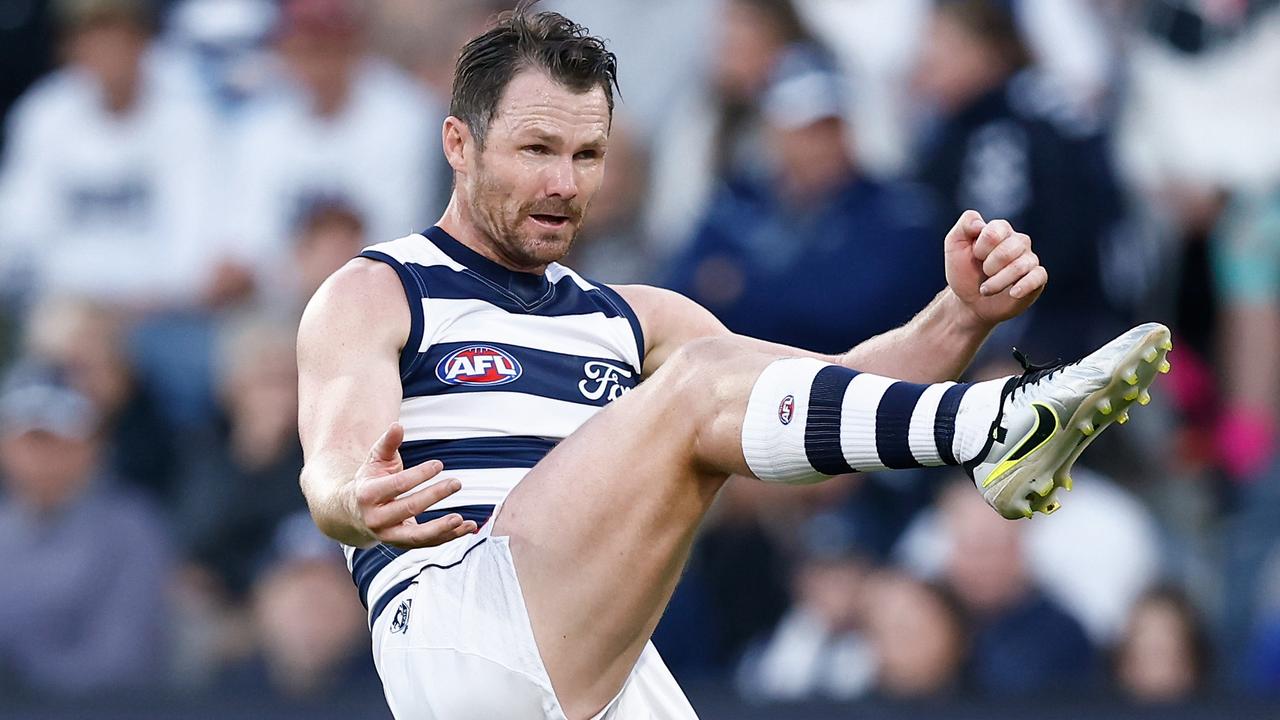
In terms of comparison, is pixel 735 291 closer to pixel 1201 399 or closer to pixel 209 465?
pixel 1201 399

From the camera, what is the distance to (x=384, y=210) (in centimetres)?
750

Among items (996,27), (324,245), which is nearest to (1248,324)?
(996,27)

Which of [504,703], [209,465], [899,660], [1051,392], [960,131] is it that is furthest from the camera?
[209,465]

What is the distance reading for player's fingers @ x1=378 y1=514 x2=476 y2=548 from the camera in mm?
3170

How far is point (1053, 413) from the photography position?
3.24 m

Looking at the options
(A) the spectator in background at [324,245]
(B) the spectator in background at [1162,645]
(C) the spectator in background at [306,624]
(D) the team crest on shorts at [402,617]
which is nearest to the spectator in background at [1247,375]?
(B) the spectator in background at [1162,645]

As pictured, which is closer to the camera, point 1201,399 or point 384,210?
point 1201,399

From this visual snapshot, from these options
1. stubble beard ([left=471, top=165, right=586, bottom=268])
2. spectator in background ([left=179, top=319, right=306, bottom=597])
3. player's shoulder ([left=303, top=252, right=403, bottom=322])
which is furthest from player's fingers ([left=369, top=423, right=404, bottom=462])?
spectator in background ([left=179, top=319, right=306, bottom=597])

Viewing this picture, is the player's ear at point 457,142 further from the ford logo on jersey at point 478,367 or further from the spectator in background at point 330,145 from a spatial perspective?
the spectator in background at point 330,145

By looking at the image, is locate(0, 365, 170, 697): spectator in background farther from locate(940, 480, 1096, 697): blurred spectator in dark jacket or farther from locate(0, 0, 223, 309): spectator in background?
locate(940, 480, 1096, 697): blurred spectator in dark jacket

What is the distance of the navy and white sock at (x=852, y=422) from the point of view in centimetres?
331

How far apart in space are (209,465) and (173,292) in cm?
80

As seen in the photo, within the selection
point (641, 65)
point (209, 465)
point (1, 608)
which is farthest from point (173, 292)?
point (641, 65)

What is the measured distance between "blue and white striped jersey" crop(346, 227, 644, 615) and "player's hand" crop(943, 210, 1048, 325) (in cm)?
83
